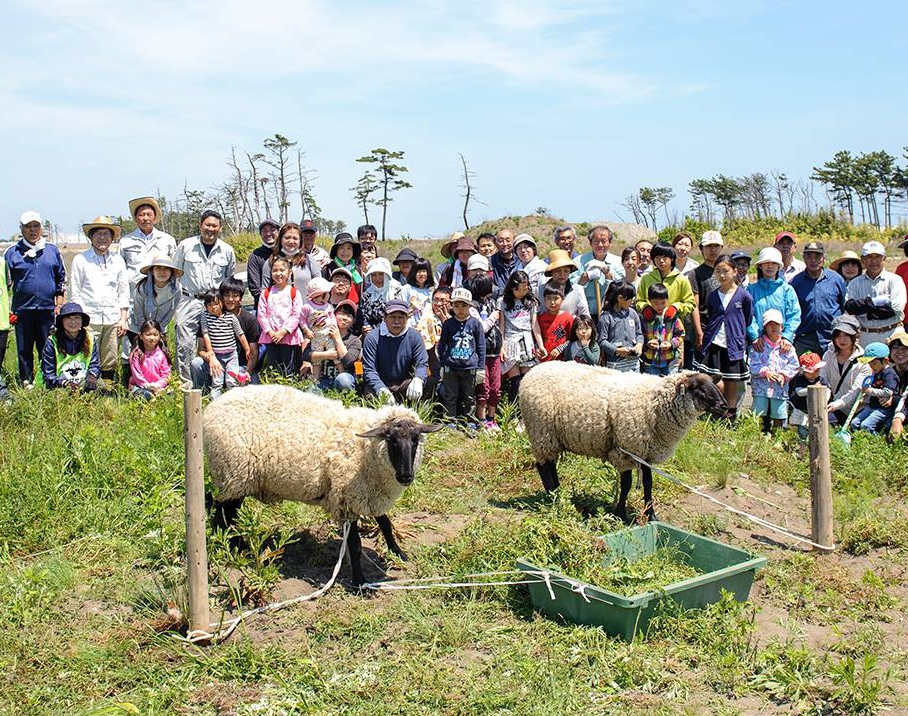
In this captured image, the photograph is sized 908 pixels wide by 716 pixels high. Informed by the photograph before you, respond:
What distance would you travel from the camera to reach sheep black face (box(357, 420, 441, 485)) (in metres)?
5.78

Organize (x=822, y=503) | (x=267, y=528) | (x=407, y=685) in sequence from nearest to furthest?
(x=407, y=685) < (x=267, y=528) < (x=822, y=503)

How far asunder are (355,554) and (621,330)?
446 centimetres

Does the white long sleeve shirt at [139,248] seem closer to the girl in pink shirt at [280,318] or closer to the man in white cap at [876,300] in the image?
the girl in pink shirt at [280,318]

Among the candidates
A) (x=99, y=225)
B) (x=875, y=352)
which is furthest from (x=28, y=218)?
(x=875, y=352)

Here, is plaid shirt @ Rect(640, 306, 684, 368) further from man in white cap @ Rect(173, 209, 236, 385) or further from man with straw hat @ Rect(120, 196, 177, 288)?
man with straw hat @ Rect(120, 196, 177, 288)

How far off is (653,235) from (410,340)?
25857mm

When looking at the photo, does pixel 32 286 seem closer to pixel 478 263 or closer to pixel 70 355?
pixel 70 355

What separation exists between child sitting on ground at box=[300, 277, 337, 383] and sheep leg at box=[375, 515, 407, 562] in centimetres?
327

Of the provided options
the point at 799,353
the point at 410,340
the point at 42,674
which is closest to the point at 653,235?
the point at 799,353

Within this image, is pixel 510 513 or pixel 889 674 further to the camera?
pixel 510 513

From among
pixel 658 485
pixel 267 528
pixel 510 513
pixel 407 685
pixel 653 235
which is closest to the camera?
pixel 407 685

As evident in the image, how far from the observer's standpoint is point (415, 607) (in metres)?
5.48

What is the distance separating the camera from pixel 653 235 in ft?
106

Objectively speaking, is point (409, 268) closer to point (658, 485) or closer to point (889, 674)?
point (658, 485)
